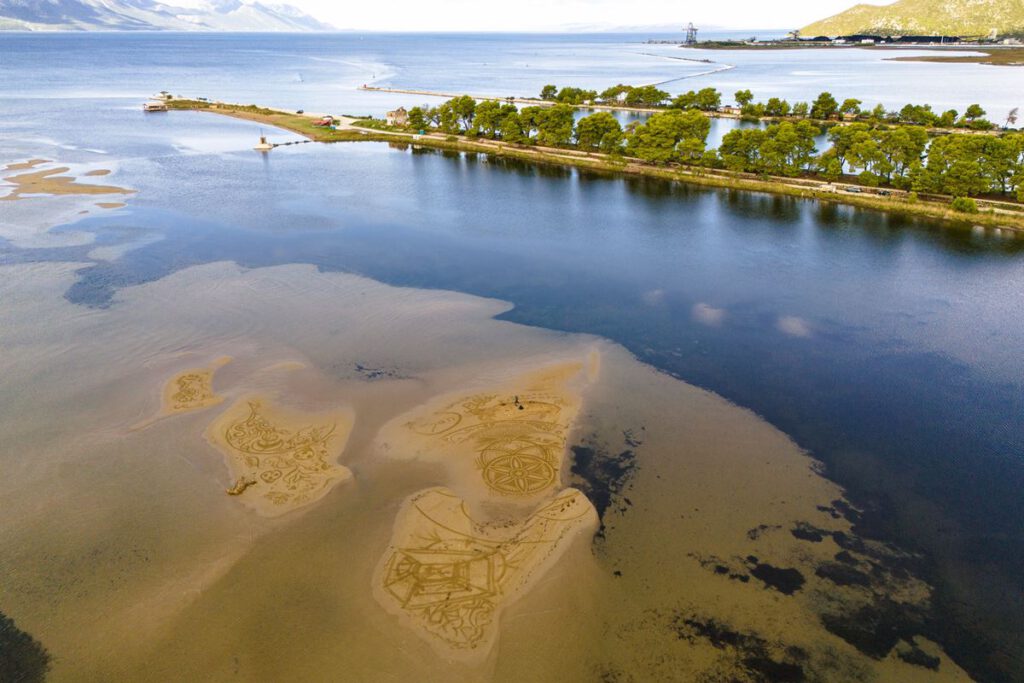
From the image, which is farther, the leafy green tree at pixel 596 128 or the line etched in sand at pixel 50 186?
the leafy green tree at pixel 596 128

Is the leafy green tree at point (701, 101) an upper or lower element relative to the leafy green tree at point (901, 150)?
upper

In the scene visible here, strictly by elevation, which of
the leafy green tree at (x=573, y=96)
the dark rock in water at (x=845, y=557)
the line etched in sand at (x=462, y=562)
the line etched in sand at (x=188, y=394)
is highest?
the leafy green tree at (x=573, y=96)

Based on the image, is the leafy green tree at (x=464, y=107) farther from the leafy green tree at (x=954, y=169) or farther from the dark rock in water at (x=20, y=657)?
the dark rock in water at (x=20, y=657)

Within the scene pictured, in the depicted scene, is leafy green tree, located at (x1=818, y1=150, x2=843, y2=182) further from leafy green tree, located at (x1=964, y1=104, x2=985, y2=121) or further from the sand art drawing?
the sand art drawing

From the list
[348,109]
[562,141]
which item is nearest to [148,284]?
[562,141]

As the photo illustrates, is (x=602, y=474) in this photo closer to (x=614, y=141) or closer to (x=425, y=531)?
(x=425, y=531)

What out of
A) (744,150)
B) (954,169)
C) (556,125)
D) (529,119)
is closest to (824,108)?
(744,150)

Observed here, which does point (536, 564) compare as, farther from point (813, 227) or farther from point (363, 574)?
point (813, 227)

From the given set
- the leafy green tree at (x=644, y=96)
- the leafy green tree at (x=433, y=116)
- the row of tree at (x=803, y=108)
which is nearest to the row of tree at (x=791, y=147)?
the leafy green tree at (x=433, y=116)
